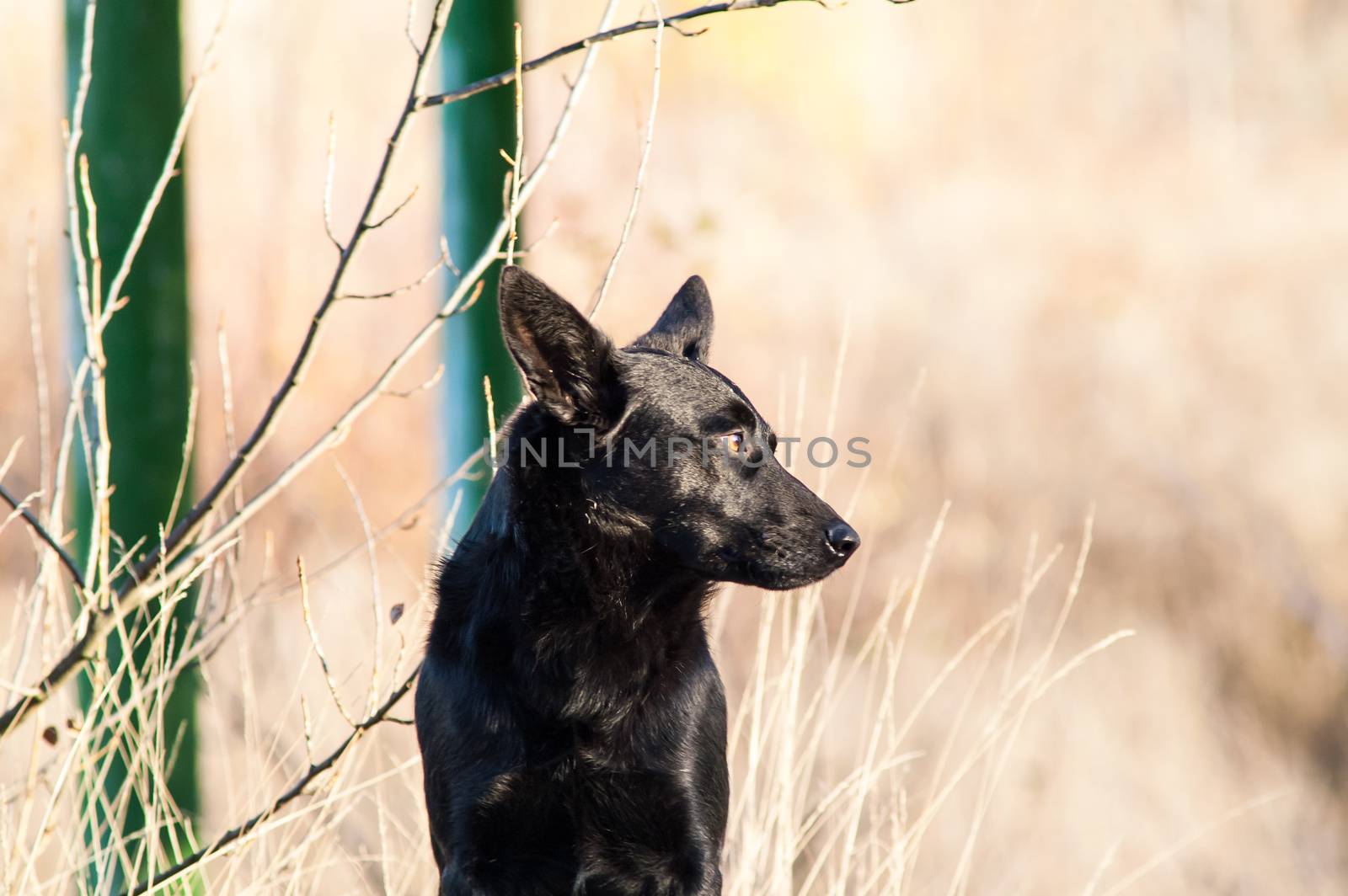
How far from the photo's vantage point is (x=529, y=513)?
2.23m

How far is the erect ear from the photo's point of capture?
6.60 feet

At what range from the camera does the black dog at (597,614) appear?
82.4 inches

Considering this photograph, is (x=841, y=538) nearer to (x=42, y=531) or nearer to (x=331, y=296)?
(x=331, y=296)

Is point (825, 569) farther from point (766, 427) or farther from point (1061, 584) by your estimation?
point (1061, 584)

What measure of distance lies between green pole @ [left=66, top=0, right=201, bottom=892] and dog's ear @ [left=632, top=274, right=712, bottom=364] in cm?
184

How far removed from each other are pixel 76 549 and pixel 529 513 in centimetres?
231

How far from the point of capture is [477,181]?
13.3ft

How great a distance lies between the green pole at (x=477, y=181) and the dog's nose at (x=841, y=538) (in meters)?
1.88

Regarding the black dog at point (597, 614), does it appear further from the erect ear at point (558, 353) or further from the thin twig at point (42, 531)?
the thin twig at point (42, 531)

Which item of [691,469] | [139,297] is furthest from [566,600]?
[139,297]

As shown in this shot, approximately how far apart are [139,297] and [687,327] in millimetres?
1980

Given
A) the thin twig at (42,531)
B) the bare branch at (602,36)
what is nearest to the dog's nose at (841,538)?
the bare branch at (602,36)

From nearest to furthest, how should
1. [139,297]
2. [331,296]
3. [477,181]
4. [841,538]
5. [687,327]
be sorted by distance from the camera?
1. [331,296]
2. [841,538]
3. [687,327]
4. [139,297]
5. [477,181]

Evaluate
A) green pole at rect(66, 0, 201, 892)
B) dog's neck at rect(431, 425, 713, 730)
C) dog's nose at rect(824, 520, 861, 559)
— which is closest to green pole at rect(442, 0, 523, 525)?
green pole at rect(66, 0, 201, 892)
